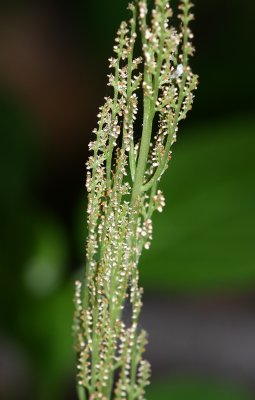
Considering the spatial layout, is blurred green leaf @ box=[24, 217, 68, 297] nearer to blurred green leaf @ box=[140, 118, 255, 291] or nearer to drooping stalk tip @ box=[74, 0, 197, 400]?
blurred green leaf @ box=[140, 118, 255, 291]

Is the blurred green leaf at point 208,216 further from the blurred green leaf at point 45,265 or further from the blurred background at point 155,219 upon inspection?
the blurred green leaf at point 45,265

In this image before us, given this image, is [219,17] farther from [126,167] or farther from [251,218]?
[126,167]

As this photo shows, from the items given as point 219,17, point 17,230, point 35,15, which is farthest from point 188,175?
point 35,15

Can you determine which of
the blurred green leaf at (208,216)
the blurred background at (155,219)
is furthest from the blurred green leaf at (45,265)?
the blurred green leaf at (208,216)

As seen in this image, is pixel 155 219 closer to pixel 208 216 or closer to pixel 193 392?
pixel 208 216

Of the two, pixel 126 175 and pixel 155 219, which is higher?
pixel 155 219

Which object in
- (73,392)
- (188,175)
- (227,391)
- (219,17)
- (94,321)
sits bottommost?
(94,321)

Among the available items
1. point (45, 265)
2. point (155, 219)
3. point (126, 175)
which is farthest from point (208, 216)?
point (126, 175)
